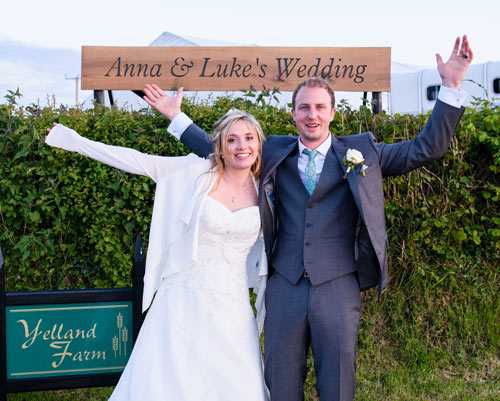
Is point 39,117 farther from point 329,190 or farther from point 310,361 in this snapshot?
point 310,361

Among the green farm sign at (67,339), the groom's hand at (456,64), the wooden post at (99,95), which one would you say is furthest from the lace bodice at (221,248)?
the wooden post at (99,95)

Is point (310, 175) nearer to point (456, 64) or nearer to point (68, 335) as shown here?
point (456, 64)

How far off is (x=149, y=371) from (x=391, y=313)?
7.88 feet

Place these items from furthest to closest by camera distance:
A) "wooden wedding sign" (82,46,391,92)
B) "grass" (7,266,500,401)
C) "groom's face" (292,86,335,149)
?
1. "wooden wedding sign" (82,46,391,92)
2. "grass" (7,266,500,401)
3. "groom's face" (292,86,335,149)

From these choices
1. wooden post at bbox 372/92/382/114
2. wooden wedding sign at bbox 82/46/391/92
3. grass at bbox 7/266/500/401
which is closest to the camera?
grass at bbox 7/266/500/401

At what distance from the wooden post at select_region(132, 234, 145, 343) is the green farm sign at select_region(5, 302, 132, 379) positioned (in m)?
0.05

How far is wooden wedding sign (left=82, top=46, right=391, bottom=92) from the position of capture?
15.8 feet

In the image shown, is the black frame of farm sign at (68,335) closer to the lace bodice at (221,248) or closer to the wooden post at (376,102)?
the lace bodice at (221,248)

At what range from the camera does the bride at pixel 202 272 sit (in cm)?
279

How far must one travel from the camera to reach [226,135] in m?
3.01

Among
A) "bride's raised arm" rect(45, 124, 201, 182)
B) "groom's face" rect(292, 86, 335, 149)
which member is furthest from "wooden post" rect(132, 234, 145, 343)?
"groom's face" rect(292, 86, 335, 149)

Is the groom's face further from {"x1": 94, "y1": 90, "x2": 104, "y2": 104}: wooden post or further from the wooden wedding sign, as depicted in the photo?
{"x1": 94, "y1": 90, "x2": 104, "y2": 104}: wooden post

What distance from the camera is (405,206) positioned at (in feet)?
14.1

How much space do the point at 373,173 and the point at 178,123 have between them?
1.30 meters
